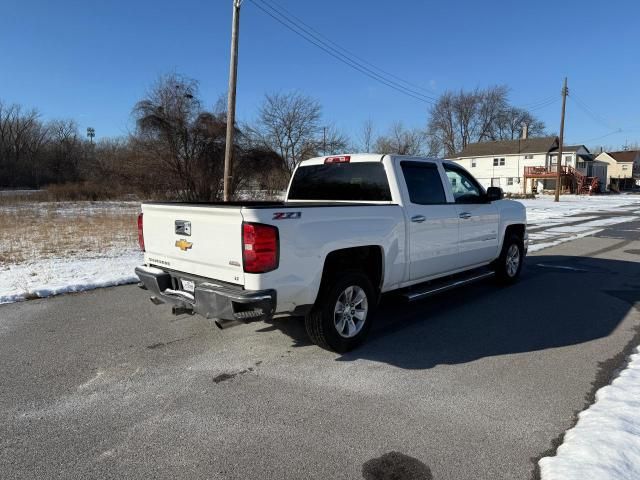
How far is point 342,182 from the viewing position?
19.4 feet

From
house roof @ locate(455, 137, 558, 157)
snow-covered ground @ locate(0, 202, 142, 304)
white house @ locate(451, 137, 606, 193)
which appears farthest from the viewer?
house roof @ locate(455, 137, 558, 157)

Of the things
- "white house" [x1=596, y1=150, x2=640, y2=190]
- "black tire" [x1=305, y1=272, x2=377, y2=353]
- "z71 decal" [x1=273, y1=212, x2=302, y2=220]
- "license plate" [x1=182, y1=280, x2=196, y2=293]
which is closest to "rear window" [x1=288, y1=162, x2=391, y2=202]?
"black tire" [x1=305, y1=272, x2=377, y2=353]

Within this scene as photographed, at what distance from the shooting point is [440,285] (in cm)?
582

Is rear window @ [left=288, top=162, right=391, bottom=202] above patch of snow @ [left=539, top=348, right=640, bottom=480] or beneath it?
above

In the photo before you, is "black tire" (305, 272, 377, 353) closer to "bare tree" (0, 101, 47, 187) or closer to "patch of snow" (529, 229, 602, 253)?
"patch of snow" (529, 229, 602, 253)

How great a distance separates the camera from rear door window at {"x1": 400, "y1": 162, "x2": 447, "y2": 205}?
553 cm

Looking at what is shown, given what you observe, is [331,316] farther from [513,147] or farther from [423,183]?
[513,147]

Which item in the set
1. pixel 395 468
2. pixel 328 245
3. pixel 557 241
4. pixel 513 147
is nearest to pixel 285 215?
pixel 328 245

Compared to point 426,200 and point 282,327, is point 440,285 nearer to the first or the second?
point 426,200

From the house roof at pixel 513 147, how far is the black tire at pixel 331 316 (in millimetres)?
63737

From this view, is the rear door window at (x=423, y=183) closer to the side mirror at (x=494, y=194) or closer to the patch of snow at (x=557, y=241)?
the side mirror at (x=494, y=194)

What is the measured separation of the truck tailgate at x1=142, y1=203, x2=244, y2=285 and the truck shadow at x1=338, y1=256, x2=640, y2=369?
155 cm

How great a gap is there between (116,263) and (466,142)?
78.7m

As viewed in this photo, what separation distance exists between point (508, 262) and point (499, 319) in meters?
2.07
